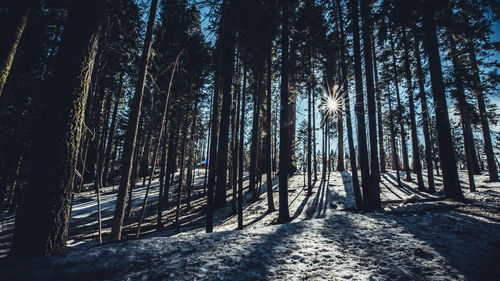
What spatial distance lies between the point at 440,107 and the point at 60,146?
1202cm

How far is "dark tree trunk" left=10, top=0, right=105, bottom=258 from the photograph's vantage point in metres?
2.90

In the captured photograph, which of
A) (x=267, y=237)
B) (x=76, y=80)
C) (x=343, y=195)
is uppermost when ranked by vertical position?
(x=76, y=80)

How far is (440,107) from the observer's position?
7664mm

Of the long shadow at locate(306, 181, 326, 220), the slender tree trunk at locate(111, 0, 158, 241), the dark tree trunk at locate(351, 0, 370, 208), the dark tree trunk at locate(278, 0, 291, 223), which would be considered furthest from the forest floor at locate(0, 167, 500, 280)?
the long shadow at locate(306, 181, 326, 220)

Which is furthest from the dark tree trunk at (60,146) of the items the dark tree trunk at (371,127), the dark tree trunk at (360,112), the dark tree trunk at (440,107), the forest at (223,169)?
the dark tree trunk at (440,107)

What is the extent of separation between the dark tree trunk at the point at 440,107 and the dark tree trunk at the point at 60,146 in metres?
11.5

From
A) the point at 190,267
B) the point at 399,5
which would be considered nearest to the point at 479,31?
the point at 399,5

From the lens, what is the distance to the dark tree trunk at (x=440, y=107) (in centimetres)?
730

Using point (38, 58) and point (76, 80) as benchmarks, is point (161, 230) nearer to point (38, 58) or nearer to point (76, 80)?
point (76, 80)

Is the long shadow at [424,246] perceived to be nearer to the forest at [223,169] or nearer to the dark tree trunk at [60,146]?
the forest at [223,169]

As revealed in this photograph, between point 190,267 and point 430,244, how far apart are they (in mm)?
3056

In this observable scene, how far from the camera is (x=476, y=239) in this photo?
2.71m

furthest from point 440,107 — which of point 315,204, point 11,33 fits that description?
point 11,33

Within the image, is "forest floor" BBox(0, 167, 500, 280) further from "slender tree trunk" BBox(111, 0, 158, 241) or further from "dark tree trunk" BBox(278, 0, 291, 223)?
"dark tree trunk" BBox(278, 0, 291, 223)
